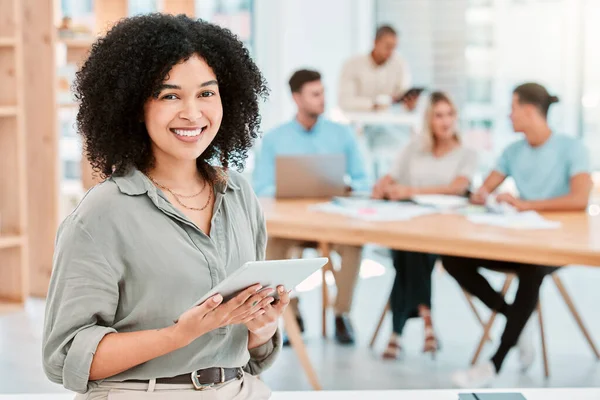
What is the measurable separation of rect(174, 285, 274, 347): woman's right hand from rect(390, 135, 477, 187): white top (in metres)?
3.05

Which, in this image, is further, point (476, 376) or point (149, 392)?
point (476, 376)

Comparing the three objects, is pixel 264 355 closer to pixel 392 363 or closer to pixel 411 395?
pixel 411 395

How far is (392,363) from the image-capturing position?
13.6 feet

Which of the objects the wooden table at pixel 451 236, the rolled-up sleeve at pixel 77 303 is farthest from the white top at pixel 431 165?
the rolled-up sleeve at pixel 77 303

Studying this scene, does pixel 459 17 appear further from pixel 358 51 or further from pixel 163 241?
pixel 163 241

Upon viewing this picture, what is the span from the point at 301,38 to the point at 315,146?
3183 mm

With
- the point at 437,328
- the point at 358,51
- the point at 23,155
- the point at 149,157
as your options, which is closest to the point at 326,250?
the point at 437,328

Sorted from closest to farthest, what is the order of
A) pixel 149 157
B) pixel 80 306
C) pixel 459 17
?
1. pixel 80 306
2. pixel 149 157
3. pixel 459 17

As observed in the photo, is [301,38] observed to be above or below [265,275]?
above

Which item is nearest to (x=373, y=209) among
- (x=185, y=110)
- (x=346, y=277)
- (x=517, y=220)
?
(x=517, y=220)

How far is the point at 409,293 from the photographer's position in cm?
425

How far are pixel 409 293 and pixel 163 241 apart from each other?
8.81ft

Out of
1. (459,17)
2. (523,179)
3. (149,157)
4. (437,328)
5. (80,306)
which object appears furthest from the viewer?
(459,17)

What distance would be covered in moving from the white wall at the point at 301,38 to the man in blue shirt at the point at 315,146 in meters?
2.92
